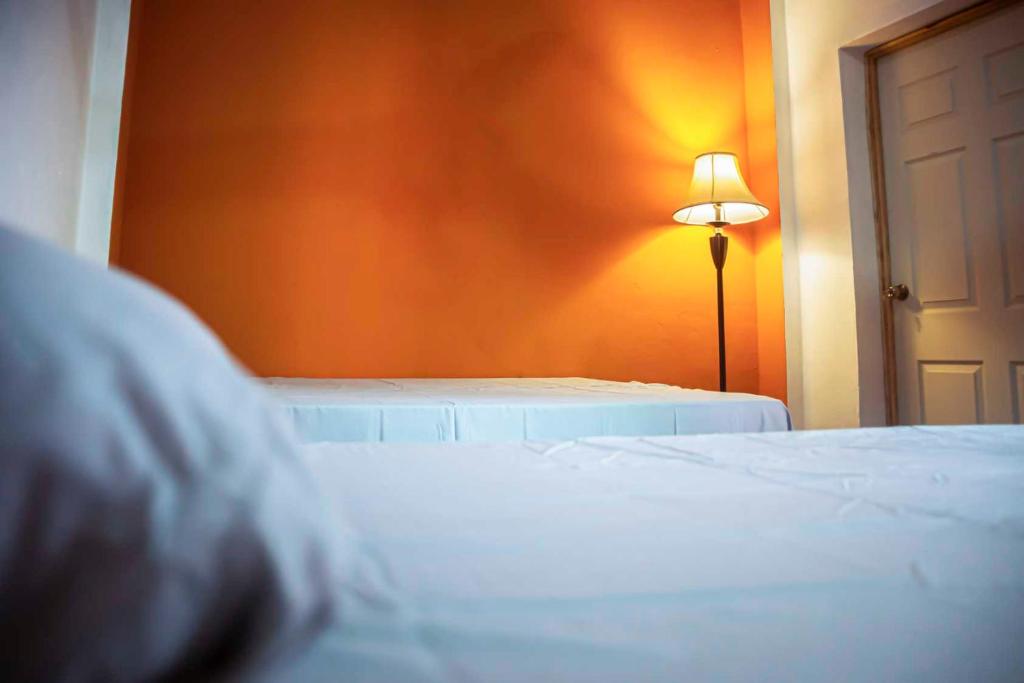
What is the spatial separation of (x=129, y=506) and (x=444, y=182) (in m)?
2.88

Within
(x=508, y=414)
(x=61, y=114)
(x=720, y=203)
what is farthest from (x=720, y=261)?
(x=61, y=114)

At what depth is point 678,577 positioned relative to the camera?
0.43 metres

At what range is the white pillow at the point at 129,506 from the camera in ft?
0.81

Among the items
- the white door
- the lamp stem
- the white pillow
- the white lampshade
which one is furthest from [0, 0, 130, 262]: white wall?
the white door

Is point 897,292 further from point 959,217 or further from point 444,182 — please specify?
point 444,182

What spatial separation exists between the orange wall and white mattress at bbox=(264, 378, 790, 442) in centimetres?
95

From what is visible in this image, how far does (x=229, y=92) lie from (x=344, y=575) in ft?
9.78

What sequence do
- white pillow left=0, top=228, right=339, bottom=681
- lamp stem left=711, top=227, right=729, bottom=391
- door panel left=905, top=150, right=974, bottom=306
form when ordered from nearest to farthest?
white pillow left=0, top=228, right=339, bottom=681
door panel left=905, top=150, right=974, bottom=306
lamp stem left=711, top=227, right=729, bottom=391

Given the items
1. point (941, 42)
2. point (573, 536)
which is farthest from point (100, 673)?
point (941, 42)

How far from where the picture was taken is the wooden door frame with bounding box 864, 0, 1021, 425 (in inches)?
112

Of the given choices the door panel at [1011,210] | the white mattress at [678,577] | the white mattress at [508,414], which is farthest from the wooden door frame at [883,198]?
the white mattress at [678,577]

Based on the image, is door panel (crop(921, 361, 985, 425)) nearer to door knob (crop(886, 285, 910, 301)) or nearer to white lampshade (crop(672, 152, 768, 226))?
door knob (crop(886, 285, 910, 301))

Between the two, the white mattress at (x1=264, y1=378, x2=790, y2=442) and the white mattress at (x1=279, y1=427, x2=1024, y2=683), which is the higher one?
the white mattress at (x1=264, y1=378, x2=790, y2=442)

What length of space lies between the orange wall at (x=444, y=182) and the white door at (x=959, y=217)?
1.98ft
